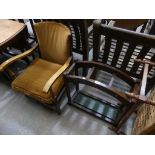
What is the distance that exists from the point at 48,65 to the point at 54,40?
31 cm

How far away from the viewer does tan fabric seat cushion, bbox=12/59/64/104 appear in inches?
56.7

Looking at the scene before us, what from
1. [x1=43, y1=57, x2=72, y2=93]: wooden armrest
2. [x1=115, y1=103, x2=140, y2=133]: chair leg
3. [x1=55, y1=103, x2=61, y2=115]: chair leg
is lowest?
[x1=55, y1=103, x2=61, y2=115]: chair leg

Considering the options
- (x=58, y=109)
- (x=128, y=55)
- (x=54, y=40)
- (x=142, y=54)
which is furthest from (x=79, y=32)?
(x=58, y=109)

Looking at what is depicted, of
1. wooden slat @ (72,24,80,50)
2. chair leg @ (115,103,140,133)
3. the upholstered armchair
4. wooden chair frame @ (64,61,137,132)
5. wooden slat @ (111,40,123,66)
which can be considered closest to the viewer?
chair leg @ (115,103,140,133)

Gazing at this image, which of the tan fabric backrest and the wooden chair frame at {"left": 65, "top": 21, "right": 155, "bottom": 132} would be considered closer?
the wooden chair frame at {"left": 65, "top": 21, "right": 155, "bottom": 132}

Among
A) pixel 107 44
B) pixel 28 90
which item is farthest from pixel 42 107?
pixel 107 44

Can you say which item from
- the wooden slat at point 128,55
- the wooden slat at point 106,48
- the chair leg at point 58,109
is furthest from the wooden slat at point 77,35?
the chair leg at point 58,109

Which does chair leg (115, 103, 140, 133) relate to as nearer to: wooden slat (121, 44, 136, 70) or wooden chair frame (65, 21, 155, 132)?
wooden chair frame (65, 21, 155, 132)

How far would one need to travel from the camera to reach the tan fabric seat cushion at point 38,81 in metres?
1.44

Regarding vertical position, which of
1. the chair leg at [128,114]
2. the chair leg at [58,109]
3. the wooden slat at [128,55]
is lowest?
the chair leg at [58,109]

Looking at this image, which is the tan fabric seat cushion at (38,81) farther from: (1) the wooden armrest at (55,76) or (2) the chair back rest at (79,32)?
(2) the chair back rest at (79,32)

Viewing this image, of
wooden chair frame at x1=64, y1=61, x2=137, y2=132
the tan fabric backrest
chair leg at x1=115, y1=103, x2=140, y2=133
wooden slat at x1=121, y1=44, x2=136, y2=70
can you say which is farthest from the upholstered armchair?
chair leg at x1=115, y1=103, x2=140, y2=133

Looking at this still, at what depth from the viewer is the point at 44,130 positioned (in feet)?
5.27

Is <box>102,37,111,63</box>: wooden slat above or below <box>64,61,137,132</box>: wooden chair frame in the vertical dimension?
above
